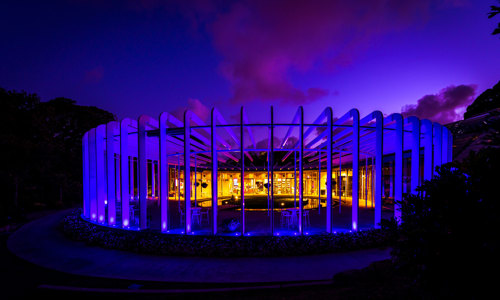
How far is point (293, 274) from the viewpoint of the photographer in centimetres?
574

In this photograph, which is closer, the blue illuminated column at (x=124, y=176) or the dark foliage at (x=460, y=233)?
the dark foliage at (x=460, y=233)

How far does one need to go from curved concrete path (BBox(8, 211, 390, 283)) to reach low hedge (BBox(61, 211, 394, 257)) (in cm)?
19

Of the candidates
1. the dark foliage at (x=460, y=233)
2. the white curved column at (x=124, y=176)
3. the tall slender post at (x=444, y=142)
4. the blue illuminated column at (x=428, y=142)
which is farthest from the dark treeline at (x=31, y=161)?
the tall slender post at (x=444, y=142)

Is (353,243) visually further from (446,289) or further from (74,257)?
(74,257)

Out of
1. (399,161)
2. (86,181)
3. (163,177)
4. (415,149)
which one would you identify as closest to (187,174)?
(163,177)

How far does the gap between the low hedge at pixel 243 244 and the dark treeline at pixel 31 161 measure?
1067cm

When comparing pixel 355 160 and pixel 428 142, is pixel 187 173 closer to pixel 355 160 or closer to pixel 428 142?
pixel 355 160

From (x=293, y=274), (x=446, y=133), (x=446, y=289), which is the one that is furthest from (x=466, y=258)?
(x=446, y=133)

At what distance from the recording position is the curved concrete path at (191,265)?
5.65 m

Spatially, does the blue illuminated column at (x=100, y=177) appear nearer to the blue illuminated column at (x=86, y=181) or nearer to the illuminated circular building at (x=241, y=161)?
the illuminated circular building at (x=241, y=161)

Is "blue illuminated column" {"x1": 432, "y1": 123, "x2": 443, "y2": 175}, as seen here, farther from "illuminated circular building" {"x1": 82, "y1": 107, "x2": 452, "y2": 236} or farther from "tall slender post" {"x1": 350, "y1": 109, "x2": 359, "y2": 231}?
"tall slender post" {"x1": 350, "y1": 109, "x2": 359, "y2": 231}

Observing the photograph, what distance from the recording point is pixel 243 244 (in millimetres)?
7031

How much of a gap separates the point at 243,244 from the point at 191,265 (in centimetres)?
155

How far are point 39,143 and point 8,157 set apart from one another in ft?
7.12
